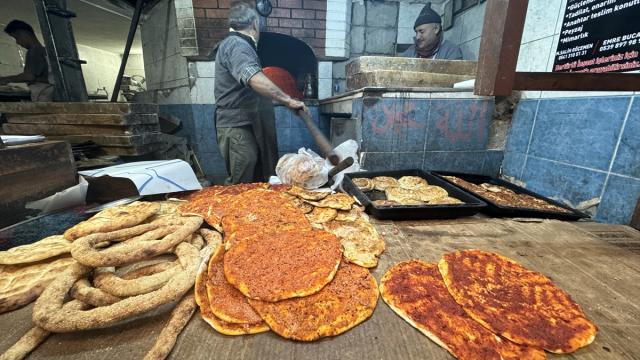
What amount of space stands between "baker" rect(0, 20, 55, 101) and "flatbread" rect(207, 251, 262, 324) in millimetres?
6764

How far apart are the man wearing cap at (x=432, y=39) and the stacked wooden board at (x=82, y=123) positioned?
429 centimetres

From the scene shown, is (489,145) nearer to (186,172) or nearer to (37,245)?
(186,172)

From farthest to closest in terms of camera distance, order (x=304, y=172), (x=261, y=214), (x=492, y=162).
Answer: (x=492, y=162), (x=304, y=172), (x=261, y=214)

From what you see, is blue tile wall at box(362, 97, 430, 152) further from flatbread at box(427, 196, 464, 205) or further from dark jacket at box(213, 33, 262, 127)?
dark jacket at box(213, 33, 262, 127)

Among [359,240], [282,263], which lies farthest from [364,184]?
[282,263]

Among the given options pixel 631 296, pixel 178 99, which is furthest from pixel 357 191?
pixel 178 99

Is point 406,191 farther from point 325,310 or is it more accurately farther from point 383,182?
point 325,310

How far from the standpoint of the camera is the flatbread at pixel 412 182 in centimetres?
218

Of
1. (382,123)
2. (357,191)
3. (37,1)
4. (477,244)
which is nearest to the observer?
(477,244)

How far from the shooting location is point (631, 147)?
1749mm

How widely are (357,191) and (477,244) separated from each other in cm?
85

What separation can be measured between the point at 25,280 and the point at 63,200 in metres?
1.02

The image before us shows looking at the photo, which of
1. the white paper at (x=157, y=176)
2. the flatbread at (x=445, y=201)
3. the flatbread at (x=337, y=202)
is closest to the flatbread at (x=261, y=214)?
the flatbread at (x=337, y=202)

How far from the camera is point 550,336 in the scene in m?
0.90
